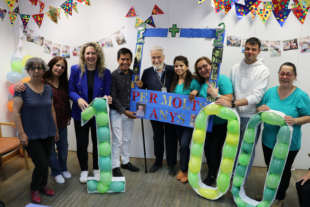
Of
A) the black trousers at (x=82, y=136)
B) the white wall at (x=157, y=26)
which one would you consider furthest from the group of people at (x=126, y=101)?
the white wall at (x=157, y=26)

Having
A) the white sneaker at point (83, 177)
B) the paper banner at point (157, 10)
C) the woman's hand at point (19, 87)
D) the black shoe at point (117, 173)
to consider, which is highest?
the paper banner at point (157, 10)

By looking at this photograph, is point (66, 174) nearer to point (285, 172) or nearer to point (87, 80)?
point (87, 80)

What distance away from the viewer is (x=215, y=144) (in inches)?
105

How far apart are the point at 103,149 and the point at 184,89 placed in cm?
111

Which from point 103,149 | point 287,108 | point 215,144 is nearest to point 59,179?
point 103,149

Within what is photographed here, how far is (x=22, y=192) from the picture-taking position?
258 centimetres

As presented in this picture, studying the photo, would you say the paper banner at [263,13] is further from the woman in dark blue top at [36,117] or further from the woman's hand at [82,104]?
the woman in dark blue top at [36,117]

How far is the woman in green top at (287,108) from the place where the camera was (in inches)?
81.8

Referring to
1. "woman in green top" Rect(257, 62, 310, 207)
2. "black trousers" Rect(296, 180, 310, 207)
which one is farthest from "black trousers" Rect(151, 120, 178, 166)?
"black trousers" Rect(296, 180, 310, 207)

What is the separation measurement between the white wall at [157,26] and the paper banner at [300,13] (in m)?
0.08

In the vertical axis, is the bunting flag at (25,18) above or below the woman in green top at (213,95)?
above

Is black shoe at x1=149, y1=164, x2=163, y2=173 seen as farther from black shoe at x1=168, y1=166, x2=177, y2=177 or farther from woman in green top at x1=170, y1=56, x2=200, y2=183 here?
woman in green top at x1=170, y1=56, x2=200, y2=183

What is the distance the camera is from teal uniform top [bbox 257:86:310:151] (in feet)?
6.84

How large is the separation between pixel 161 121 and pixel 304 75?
191 cm
